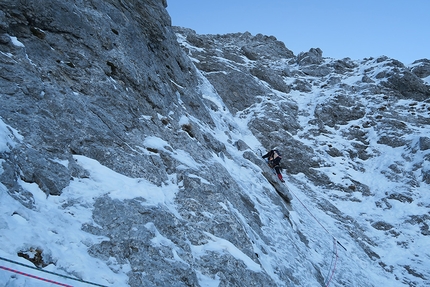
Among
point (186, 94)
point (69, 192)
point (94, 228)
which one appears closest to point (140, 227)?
point (94, 228)

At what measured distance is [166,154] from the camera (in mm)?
9586

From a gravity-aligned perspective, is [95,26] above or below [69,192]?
above

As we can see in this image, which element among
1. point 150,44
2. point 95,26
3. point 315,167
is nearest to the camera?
point 95,26

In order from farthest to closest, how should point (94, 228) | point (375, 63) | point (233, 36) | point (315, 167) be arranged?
point (233, 36) → point (375, 63) → point (315, 167) → point (94, 228)

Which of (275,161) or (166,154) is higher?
(275,161)

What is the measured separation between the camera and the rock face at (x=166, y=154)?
6.30m

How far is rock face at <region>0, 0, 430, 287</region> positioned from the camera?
6.30m

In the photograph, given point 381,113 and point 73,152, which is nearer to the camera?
point 73,152

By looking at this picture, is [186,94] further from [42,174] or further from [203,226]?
[42,174]

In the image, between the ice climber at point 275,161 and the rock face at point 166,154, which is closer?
the rock face at point 166,154

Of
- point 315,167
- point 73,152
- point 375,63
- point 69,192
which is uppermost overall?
point 375,63

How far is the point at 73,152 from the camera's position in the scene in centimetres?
729

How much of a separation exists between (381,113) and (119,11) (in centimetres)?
2334

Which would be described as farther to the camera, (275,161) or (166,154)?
(275,161)
